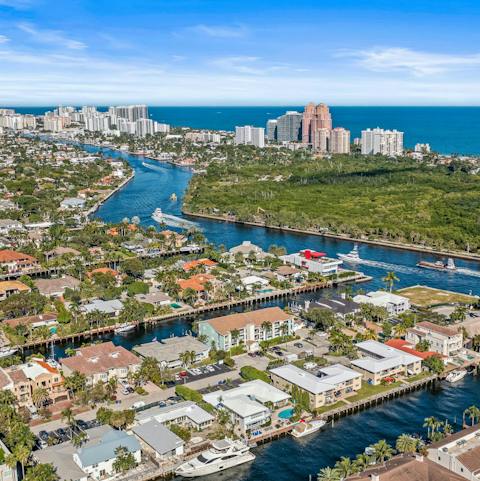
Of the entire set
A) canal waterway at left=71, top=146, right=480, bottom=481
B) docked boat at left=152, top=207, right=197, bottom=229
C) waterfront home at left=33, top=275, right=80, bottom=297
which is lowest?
canal waterway at left=71, top=146, right=480, bottom=481

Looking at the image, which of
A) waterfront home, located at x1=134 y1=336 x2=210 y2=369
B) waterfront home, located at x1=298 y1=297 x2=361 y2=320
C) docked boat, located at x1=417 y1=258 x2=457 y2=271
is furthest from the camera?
docked boat, located at x1=417 y1=258 x2=457 y2=271

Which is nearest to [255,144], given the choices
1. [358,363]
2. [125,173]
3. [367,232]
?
[125,173]

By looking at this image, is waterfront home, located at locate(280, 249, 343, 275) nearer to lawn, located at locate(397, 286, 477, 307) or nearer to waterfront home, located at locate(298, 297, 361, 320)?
lawn, located at locate(397, 286, 477, 307)

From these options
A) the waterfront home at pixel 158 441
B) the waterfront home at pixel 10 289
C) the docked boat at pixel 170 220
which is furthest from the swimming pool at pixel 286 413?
the docked boat at pixel 170 220

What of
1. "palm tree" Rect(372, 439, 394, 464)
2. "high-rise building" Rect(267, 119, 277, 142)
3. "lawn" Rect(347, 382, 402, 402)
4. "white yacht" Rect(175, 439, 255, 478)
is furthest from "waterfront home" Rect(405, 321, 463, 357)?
"high-rise building" Rect(267, 119, 277, 142)

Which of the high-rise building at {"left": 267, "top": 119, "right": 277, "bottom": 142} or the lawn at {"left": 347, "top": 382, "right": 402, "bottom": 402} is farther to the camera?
the high-rise building at {"left": 267, "top": 119, "right": 277, "bottom": 142}

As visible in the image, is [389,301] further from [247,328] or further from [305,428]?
[305,428]

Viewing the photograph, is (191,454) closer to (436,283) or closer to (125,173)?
(436,283)
